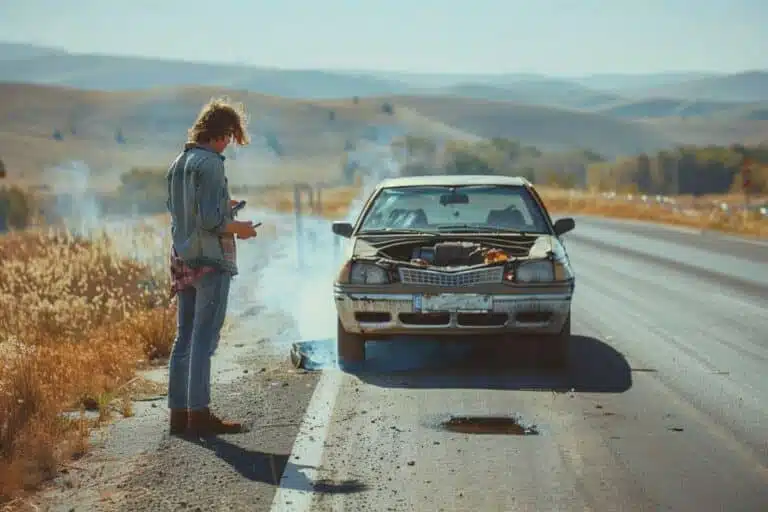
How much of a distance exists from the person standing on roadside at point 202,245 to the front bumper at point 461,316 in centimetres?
219

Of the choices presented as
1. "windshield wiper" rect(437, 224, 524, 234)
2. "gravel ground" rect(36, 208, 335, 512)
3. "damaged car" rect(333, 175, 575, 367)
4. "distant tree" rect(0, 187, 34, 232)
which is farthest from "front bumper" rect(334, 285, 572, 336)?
"distant tree" rect(0, 187, 34, 232)

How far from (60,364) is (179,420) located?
2485 millimetres

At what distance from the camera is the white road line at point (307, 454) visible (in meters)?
5.61

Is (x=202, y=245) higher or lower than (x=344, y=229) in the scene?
higher

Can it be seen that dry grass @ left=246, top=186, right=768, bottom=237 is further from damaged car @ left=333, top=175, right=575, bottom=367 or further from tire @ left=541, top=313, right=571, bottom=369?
tire @ left=541, top=313, right=571, bottom=369

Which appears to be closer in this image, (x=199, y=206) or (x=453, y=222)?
(x=199, y=206)

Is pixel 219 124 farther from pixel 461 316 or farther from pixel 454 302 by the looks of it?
pixel 461 316

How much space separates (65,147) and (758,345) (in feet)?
514

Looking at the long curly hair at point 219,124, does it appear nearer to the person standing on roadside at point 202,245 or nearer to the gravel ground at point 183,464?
the person standing on roadside at point 202,245

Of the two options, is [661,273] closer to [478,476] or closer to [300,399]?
[300,399]

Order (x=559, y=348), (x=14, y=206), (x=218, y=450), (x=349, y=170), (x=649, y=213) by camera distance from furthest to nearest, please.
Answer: (x=349, y=170) < (x=14, y=206) < (x=649, y=213) < (x=559, y=348) < (x=218, y=450)

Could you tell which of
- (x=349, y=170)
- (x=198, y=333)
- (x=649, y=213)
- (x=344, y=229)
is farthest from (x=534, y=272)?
(x=349, y=170)

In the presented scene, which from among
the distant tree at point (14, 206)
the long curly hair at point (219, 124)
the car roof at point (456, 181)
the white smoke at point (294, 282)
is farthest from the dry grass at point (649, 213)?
the long curly hair at point (219, 124)

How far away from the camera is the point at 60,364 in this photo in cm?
938
